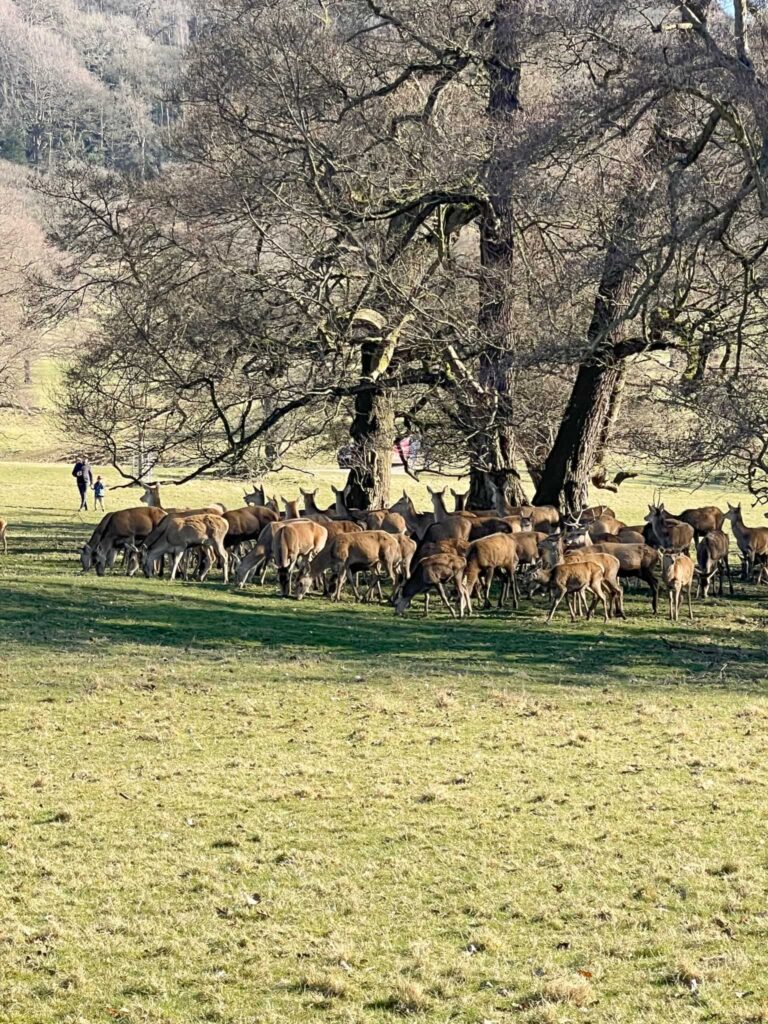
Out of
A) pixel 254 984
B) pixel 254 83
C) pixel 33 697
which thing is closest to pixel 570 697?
pixel 33 697

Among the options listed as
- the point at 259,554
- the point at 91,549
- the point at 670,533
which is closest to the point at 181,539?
the point at 259,554

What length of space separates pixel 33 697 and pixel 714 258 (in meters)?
12.9

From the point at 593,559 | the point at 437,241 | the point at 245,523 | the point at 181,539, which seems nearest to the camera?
the point at 593,559

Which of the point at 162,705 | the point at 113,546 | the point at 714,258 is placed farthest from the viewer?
the point at 113,546

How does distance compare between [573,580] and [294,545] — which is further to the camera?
[294,545]

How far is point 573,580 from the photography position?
1938cm

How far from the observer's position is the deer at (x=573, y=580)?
19297mm

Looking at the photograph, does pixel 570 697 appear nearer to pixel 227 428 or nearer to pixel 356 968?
pixel 356 968

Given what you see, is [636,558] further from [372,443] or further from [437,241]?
[372,443]

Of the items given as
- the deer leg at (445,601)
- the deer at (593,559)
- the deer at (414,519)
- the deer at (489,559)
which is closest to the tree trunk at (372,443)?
the deer at (414,519)

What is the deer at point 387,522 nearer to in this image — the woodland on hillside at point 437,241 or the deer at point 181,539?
the woodland on hillside at point 437,241

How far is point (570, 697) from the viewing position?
14.3 meters

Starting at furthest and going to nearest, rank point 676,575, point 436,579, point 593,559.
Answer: point 676,575
point 593,559
point 436,579

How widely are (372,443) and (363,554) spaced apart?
244 inches
